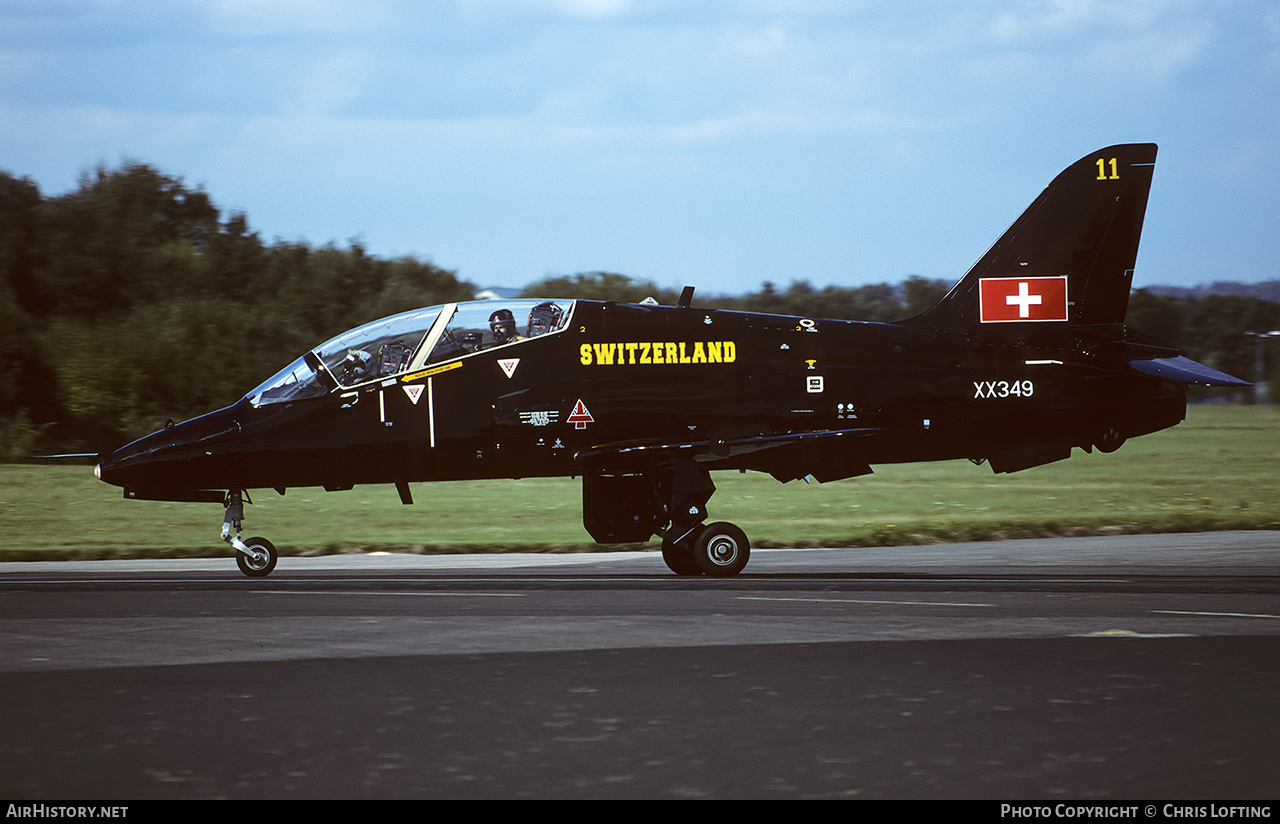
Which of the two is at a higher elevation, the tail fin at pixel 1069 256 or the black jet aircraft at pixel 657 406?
the tail fin at pixel 1069 256

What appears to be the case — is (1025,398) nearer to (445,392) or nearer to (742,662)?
(445,392)

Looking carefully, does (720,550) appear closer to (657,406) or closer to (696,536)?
(696,536)

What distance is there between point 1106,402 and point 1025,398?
3.71 feet

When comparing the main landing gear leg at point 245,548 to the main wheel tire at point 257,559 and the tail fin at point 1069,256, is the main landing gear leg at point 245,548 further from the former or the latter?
the tail fin at point 1069,256

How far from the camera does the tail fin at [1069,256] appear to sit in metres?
19.0

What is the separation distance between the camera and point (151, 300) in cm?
4412

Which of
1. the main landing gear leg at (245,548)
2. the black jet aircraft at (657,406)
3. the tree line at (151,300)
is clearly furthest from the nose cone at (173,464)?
the tree line at (151,300)

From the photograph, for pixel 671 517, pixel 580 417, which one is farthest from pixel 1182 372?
pixel 580 417

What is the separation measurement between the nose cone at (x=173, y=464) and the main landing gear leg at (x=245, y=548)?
0.35 meters

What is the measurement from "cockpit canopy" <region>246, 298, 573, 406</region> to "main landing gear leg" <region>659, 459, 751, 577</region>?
243 centimetres

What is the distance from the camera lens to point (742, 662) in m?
10.3

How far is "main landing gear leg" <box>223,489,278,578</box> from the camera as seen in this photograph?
16.6 m

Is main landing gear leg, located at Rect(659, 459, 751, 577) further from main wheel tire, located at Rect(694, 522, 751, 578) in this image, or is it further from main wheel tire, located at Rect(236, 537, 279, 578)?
main wheel tire, located at Rect(236, 537, 279, 578)

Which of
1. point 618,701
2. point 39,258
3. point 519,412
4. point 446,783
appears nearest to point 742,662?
point 618,701
